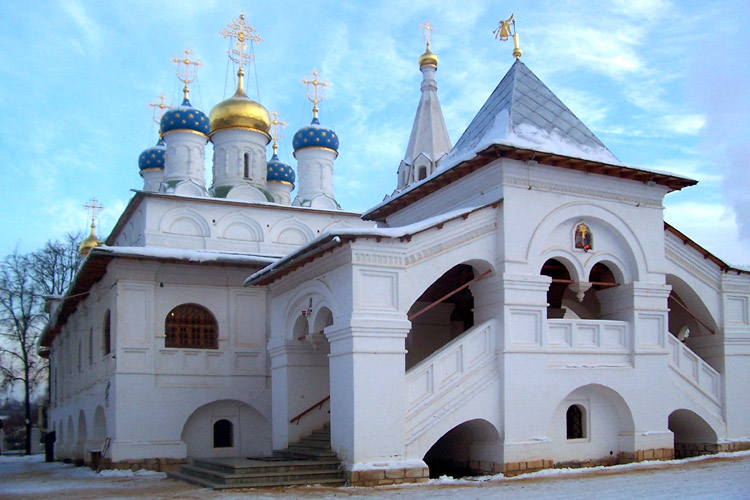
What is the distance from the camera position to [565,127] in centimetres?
1474

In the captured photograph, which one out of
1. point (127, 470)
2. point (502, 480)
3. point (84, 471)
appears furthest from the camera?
point (84, 471)

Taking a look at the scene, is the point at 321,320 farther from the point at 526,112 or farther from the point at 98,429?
the point at 98,429

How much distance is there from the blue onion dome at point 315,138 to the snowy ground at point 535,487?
1251cm

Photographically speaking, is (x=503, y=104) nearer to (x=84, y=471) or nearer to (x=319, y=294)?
(x=319, y=294)

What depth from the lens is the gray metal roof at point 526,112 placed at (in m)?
14.3

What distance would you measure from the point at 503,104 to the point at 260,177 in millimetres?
9360

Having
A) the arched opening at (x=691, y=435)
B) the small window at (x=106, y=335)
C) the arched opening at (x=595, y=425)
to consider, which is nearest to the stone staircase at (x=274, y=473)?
the arched opening at (x=595, y=425)

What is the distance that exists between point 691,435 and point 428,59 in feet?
38.0

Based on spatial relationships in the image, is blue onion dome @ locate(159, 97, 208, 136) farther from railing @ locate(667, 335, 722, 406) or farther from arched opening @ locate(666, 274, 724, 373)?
railing @ locate(667, 335, 722, 406)

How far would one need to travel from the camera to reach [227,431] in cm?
1794

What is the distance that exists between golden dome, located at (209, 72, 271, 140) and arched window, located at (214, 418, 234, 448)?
8.25 meters

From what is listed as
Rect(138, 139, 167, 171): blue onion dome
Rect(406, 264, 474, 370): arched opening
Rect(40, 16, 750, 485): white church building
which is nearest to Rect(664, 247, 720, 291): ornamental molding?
Rect(40, 16, 750, 485): white church building

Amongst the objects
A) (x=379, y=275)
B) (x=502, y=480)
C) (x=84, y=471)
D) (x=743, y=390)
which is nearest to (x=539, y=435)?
(x=502, y=480)

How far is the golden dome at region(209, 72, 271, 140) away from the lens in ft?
73.2
